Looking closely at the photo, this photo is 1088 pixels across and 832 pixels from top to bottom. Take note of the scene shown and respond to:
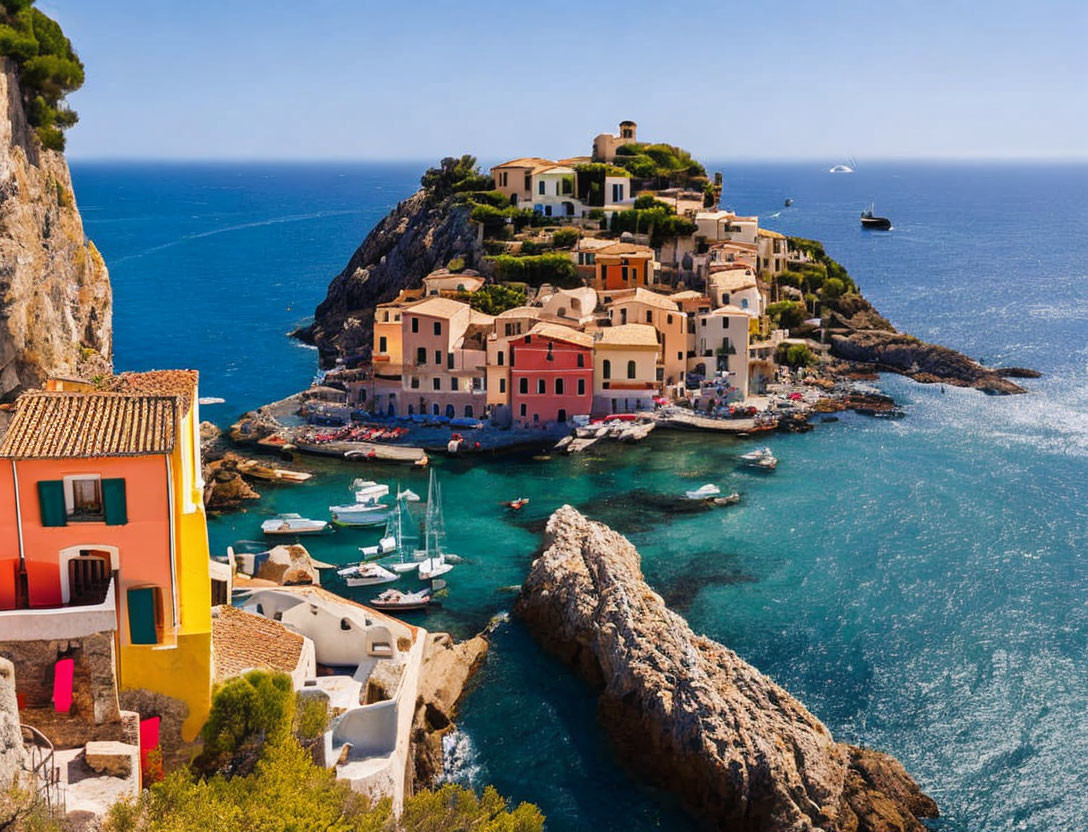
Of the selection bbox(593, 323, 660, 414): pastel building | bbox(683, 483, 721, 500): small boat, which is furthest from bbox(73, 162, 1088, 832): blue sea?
bbox(593, 323, 660, 414): pastel building

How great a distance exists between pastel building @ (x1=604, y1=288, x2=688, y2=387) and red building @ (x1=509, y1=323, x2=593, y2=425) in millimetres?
5519

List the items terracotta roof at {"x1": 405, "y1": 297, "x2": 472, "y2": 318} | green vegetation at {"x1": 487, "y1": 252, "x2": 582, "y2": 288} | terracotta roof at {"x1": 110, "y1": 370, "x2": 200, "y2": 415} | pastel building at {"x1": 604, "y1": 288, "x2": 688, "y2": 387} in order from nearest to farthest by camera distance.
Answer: terracotta roof at {"x1": 110, "y1": 370, "x2": 200, "y2": 415}
terracotta roof at {"x1": 405, "y1": 297, "x2": 472, "y2": 318}
pastel building at {"x1": 604, "y1": 288, "x2": 688, "y2": 387}
green vegetation at {"x1": 487, "y1": 252, "x2": 582, "y2": 288}

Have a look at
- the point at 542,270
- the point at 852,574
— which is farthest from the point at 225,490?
the point at 542,270

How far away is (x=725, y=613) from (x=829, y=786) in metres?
11.2

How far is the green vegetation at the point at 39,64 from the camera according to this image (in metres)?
43.9

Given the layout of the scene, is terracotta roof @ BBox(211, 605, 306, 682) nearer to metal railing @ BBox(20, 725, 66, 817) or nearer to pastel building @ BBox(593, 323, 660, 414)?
metal railing @ BBox(20, 725, 66, 817)

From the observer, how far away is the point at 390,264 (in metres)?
82.2

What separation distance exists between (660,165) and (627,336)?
36.7m

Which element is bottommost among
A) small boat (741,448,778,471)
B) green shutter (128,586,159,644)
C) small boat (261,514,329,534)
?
small boat (261,514,329,534)

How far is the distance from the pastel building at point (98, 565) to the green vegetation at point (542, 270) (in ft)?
180

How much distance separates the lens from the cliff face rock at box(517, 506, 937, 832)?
25.1 m

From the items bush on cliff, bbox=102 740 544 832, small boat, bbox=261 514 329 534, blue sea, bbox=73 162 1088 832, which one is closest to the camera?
bush on cliff, bbox=102 740 544 832

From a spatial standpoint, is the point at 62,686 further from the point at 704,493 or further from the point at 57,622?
the point at 704,493

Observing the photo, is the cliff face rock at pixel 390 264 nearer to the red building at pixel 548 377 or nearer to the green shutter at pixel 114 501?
the red building at pixel 548 377
